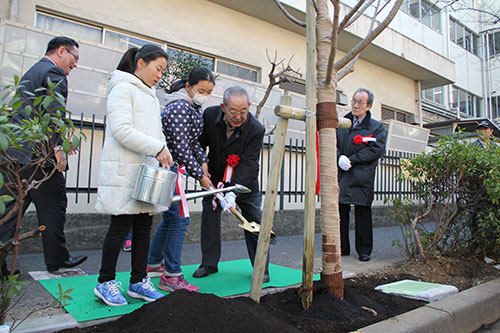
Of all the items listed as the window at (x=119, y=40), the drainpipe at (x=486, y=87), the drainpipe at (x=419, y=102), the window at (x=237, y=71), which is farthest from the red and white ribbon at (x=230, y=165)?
the drainpipe at (x=486, y=87)

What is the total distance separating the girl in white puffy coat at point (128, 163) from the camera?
2285 millimetres

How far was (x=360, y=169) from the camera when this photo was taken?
449 centimetres

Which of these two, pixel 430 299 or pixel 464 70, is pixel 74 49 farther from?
pixel 464 70

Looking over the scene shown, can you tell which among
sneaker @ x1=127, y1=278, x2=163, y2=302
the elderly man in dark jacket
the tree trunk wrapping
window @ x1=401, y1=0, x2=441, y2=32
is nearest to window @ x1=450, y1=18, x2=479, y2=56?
window @ x1=401, y1=0, x2=441, y2=32

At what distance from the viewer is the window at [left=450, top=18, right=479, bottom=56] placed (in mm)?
16484

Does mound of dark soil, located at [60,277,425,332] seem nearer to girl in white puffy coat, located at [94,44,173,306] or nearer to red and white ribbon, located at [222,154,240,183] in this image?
girl in white puffy coat, located at [94,44,173,306]

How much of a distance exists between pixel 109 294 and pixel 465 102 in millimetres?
19648

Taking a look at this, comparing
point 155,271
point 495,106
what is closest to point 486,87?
point 495,106

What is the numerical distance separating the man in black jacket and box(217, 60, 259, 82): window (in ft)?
18.5

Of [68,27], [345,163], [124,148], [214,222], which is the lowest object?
[214,222]

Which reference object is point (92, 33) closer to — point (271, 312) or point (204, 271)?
point (204, 271)

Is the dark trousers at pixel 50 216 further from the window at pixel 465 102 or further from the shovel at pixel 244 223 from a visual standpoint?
the window at pixel 465 102

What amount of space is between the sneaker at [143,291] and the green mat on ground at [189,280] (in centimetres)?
4

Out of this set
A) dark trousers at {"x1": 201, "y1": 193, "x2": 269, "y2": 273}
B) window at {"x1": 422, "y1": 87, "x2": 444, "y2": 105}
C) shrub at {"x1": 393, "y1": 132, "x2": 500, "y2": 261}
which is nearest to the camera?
dark trousers at {"x1": 201, "y1": 193, "x2": 269, "y2": 273}
